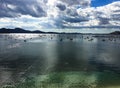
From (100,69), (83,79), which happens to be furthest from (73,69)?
(83,79)

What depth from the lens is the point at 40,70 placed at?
4678 centimetres

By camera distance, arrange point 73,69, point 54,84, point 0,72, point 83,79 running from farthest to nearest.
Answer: point 73,69 < point 0,72 < point 83,79 < point 54,84

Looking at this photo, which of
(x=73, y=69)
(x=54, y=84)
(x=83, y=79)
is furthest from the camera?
(x=73, y=69)

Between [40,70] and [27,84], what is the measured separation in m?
11.9

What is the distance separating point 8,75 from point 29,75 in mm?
3509

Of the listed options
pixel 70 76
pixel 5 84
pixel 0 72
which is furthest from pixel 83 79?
pixel 0 72

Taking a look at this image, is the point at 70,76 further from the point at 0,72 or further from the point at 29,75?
the point at 0,72

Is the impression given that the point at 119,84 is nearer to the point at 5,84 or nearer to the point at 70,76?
the point at 70,76

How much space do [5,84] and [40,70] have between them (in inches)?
488

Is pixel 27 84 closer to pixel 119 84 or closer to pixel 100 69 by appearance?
pixel 119 84

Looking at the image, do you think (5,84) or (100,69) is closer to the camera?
(5,84)

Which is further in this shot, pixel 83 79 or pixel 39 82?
pixel 83 79

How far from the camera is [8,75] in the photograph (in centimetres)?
4134

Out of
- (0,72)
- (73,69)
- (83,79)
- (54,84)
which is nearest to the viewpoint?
(54,84)
